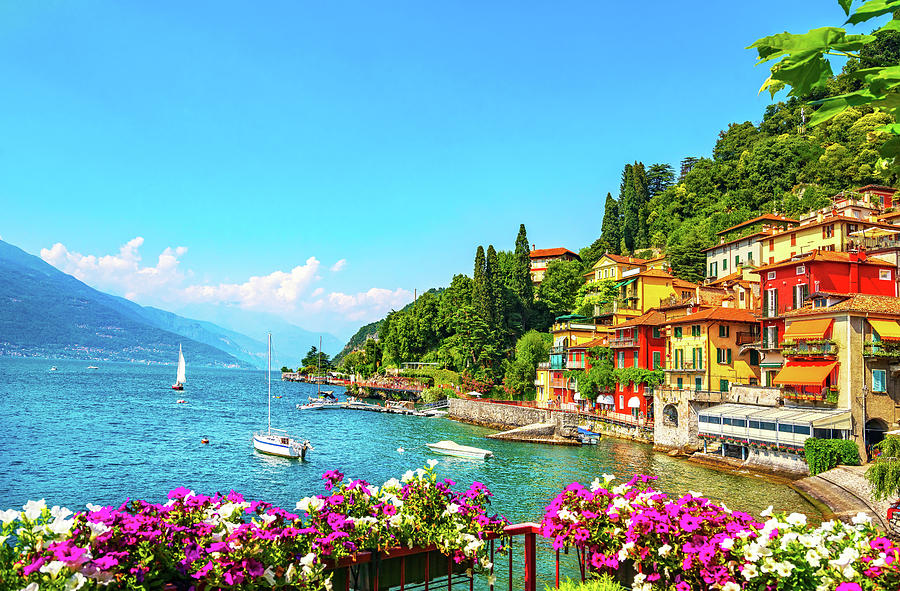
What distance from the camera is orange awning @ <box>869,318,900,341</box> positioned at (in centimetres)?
3109

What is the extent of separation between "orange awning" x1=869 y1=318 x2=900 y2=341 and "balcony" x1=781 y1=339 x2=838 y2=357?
2.08 m

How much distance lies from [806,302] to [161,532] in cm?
4044

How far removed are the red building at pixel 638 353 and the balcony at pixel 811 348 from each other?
43.7 feet

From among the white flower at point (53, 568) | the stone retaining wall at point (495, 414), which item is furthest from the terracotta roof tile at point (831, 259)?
the white flower at point (53, 568)

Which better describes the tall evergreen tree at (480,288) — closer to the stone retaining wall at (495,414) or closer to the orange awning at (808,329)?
the stone retaining wall at (495,414)

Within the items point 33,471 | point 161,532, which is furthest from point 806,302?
point 33,471

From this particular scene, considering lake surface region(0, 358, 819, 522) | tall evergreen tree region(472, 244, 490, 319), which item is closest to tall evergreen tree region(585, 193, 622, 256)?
tall evergreen tree region(472, 244, 490, 319)

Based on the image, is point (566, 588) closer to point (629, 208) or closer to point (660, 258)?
point (660, 258)

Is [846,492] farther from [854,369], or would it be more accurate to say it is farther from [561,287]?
[561,287]

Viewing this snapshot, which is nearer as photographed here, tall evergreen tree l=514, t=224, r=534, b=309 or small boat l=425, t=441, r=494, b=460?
small boat l=425, t=441, r=494, b=460

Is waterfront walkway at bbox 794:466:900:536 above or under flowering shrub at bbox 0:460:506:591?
under

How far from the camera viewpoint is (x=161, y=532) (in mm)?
3982

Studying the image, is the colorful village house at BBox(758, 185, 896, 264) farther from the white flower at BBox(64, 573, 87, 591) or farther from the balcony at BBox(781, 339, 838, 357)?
the white flower at BBox(64, 573, 87, 591)

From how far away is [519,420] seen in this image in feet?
189
